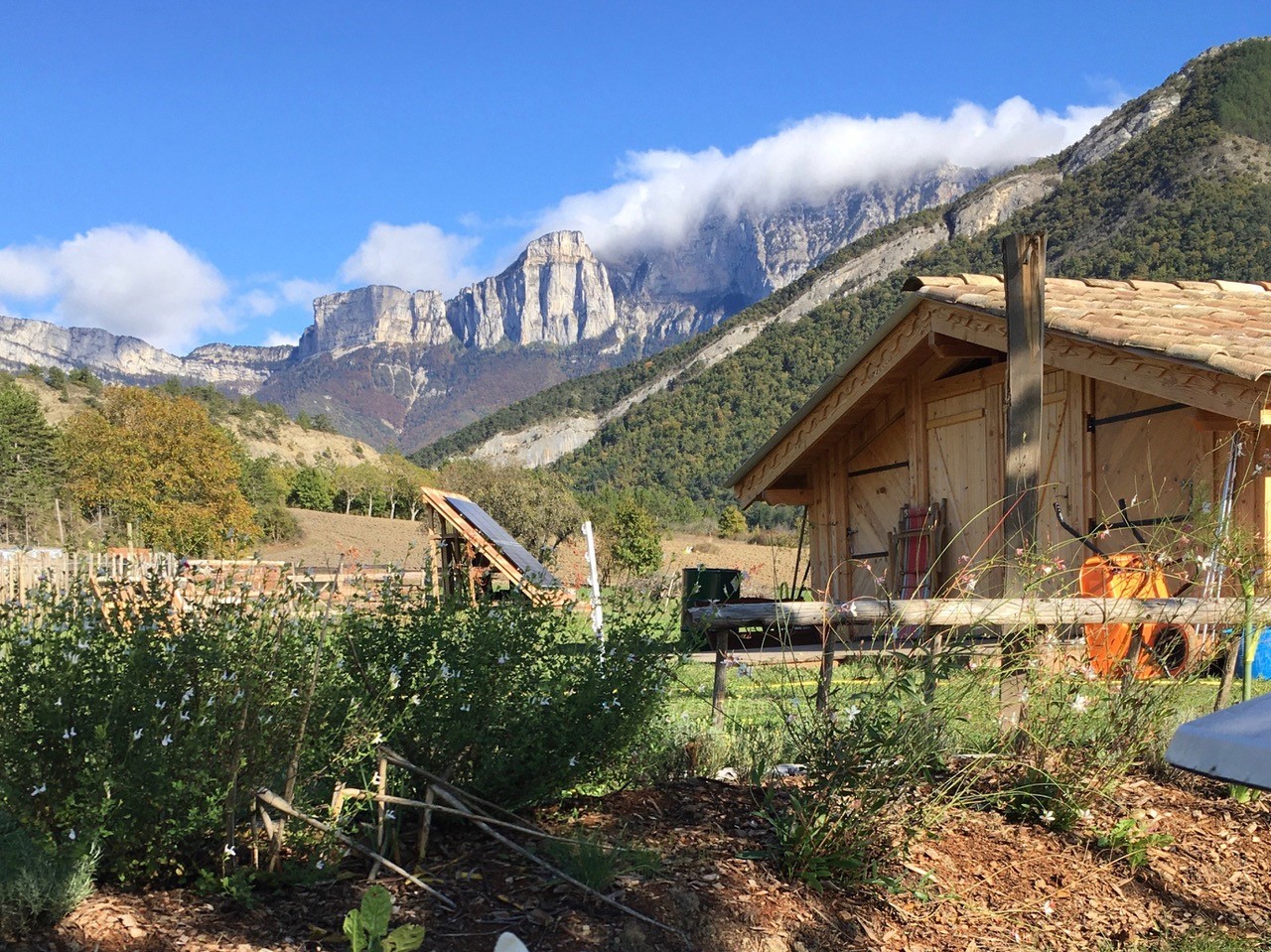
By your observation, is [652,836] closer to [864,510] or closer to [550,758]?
[550,758]

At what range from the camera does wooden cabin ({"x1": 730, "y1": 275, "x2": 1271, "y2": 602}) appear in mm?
7711

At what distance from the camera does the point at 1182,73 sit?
214 feet

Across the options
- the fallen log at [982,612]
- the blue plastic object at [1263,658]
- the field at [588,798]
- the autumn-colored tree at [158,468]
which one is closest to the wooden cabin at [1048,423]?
the fallen log at [982,612]

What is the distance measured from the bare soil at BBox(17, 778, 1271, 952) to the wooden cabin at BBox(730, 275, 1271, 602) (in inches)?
51.6

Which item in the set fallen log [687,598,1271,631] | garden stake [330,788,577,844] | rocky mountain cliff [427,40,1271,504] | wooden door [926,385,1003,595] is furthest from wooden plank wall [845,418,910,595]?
rocky mountain cliff [427,40,1271,504]

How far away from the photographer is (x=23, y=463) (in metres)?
44.7

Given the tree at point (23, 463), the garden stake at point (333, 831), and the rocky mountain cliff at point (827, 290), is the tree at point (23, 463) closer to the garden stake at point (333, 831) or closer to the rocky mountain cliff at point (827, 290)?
the rocky mountain cliff at point (827, 290)

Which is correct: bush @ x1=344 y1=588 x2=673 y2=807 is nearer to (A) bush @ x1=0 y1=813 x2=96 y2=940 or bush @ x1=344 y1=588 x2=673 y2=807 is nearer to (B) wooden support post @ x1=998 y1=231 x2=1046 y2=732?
(A) bush @ x1=0 y1=813 x2=96 y2=940

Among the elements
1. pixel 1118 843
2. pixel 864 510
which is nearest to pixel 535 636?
pixel 1118 843

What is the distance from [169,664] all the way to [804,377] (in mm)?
67087

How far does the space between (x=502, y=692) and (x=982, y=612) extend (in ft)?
6.06

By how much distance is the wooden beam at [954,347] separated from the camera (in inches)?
420

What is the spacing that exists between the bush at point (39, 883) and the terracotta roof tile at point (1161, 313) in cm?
715

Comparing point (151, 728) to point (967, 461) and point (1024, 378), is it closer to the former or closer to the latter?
point (1024, 378)
